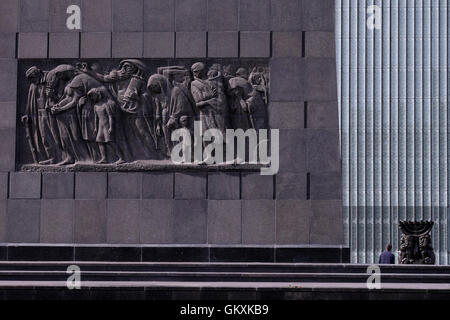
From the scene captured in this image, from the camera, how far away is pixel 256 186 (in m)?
26.6

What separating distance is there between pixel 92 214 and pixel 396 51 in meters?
8.57

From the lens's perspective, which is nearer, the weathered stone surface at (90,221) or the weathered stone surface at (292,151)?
the weathered stone surface at (292,151)

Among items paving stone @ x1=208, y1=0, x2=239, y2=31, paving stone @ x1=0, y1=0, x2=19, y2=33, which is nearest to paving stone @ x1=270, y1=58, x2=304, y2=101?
paving stone @ x1=208, y1=0, x2=239, y2=31

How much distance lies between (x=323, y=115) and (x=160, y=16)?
4.51 meters

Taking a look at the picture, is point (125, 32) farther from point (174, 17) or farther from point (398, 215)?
point (398, 215)

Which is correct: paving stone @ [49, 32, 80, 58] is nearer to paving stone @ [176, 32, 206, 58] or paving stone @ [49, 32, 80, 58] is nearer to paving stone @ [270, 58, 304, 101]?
paving stone @ [176, 32, 206, 58]

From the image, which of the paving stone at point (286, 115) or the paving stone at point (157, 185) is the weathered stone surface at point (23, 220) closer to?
the paving stone at point (157, 185)

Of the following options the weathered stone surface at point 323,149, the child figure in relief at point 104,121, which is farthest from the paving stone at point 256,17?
the child figure in relief at point 104,121

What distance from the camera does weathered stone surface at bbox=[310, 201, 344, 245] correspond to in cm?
2638

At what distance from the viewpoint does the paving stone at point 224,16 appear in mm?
26797

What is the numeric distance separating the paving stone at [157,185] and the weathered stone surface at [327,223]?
338cm

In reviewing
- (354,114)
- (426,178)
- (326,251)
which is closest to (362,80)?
(354,114)

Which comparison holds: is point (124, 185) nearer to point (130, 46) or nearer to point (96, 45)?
point (130, 46)
